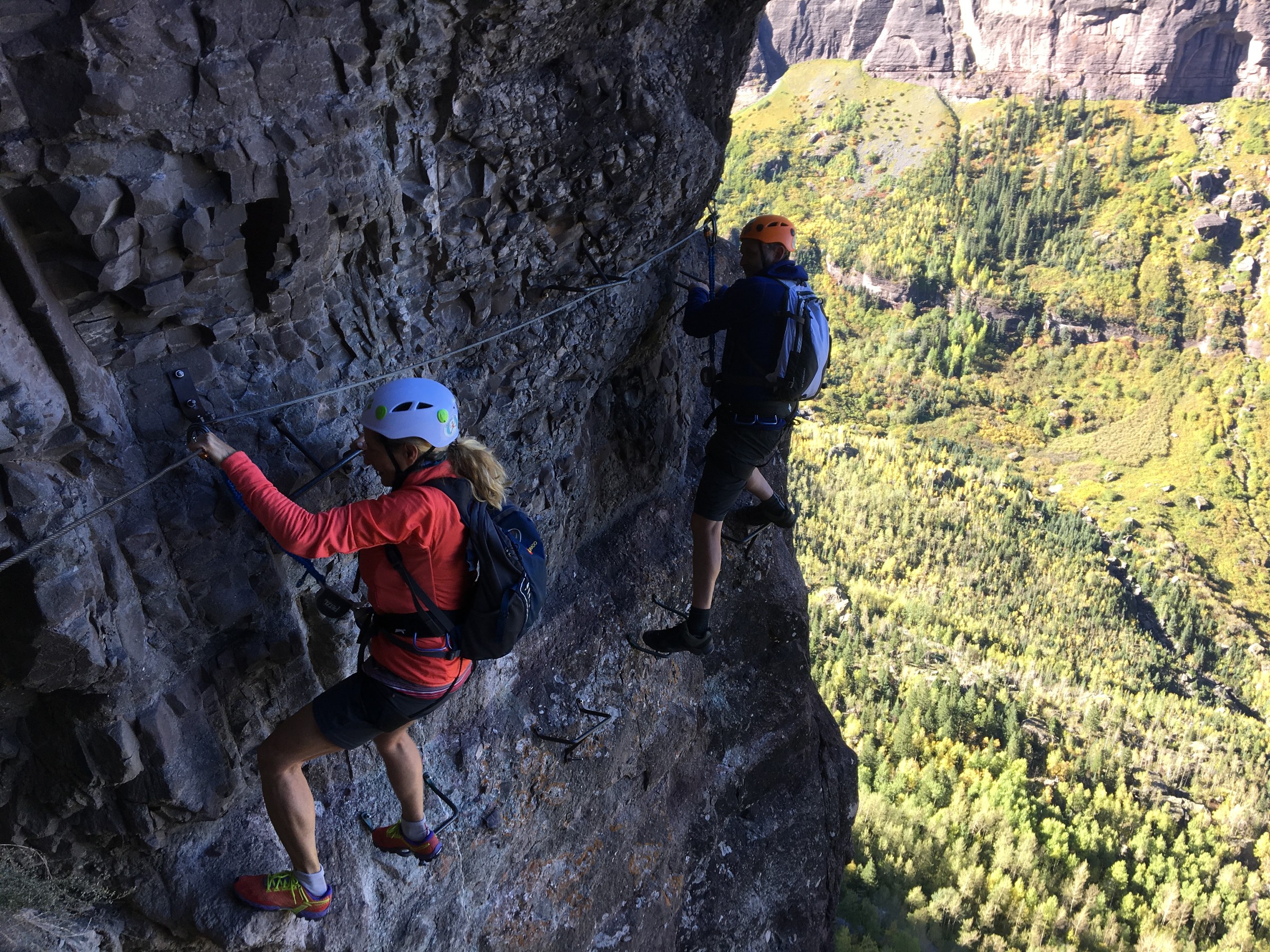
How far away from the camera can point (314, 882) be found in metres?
3.83

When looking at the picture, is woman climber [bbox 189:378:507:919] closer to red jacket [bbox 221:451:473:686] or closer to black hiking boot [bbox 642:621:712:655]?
red jacket [bbox 221:451:473:686]

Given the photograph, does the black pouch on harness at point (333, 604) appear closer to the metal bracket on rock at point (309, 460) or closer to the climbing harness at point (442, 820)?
the metal bracket on rock at point (309, 460)

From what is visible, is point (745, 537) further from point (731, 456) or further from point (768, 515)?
point (731, 456)

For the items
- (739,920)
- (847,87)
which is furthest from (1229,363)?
(739,920)

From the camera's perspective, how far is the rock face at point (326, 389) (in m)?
3.03

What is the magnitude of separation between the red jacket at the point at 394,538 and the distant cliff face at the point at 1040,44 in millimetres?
106687

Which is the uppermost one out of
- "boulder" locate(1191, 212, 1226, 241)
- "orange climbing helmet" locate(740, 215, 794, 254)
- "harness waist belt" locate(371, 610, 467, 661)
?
"orange climbing helmet" locate(740, 215, 794, 254)

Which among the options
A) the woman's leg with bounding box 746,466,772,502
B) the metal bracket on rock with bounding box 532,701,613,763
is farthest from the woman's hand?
the woman's leg with bounding box 746,466,772,502

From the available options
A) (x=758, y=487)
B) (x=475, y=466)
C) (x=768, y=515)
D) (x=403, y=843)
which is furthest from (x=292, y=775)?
(x=768, y=515)

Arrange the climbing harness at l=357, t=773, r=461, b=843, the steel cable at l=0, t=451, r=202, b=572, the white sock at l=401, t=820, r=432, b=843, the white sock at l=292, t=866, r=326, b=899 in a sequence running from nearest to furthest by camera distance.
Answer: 1. the steel cable at l=0, t=451, r=202, b=572
2. the white sock at l=292, t=866, r=326, b=899
3. the white sock at l=401, t=820, r=432, b=843
4. the climbing harness at l=357, t=773, r=461, b=843

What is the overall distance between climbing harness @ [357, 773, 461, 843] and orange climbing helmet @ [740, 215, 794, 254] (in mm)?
3798

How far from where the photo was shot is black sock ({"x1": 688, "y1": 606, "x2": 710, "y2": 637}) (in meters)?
6.18

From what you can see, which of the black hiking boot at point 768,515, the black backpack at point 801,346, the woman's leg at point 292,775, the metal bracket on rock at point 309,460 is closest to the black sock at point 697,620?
the black hiking boot at point 768,515

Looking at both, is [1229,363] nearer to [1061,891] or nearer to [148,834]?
[1061,891]
